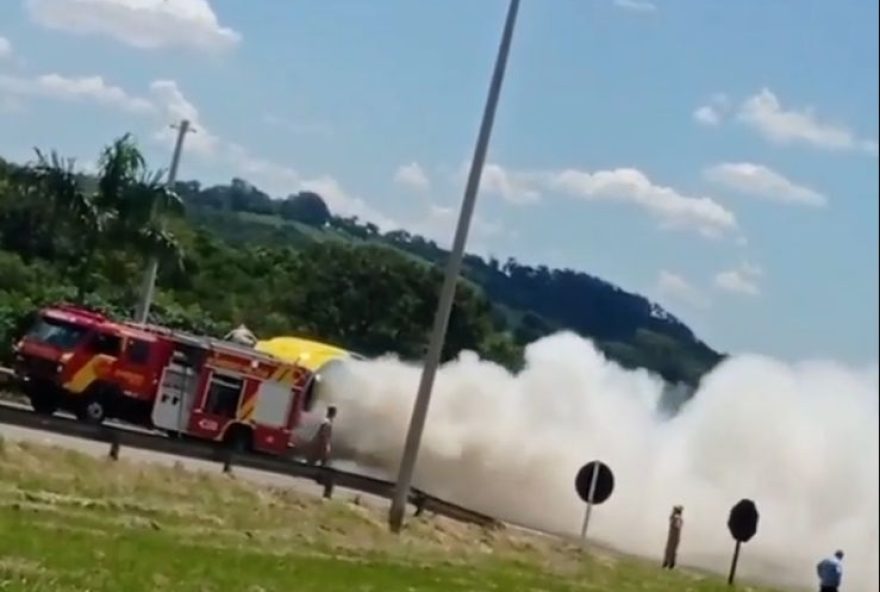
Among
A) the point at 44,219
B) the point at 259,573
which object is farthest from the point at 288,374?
the point at 259,573

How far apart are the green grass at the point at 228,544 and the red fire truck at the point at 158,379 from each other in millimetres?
6361

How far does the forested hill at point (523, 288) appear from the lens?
3484 centimetres

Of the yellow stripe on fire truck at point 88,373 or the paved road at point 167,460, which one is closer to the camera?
the paved road at point 167,460

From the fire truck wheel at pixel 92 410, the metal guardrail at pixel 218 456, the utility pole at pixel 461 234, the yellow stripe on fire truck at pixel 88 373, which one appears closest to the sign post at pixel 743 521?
the metal guardrail at pixel 218 456

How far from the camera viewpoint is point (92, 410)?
135 ft

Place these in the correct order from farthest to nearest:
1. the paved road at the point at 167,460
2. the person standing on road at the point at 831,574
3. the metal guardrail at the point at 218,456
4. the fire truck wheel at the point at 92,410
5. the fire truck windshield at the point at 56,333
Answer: the fire truck wheel at the point at 92,410
the fire truck windshield at the point at 56,333
the person standing on road at the point at 831,574
the metal guardrail at the point at 218,456
the paved road at the point at 167,460

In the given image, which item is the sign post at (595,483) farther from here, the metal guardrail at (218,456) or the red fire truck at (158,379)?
the red fire truck at (158,379)

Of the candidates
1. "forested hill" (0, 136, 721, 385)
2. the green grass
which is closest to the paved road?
the green grass

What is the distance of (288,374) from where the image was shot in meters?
46.8

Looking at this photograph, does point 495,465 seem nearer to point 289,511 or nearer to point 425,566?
point 289,511

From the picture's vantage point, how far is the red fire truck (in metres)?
40.3

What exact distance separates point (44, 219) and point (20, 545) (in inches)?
537

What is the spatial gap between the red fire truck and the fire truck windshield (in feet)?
0.06

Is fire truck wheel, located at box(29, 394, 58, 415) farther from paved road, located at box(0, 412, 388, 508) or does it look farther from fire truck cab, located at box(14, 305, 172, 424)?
paved road, located at box(0, 412, 388, 508)
